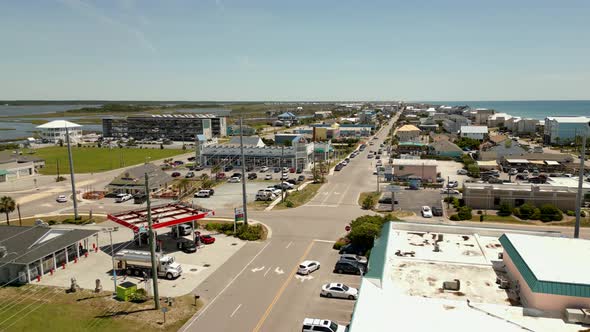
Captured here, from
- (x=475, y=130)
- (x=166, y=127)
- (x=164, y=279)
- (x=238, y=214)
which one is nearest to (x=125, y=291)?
(x=164, y=279)

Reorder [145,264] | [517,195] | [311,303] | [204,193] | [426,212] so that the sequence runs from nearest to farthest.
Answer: [311,303] → [145,264] → [426,212] → [517,195] → [204,193]

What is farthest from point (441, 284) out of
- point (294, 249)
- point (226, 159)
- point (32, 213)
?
point (226, 159)

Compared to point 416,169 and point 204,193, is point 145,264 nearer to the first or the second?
point 204,193

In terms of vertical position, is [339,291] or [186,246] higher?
[186,246]

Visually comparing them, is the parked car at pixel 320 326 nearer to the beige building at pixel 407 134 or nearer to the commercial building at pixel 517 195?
the commercial building at pixel 517 195

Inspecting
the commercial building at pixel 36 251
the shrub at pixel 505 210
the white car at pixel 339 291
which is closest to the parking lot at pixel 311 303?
the white car at pixel 339 291

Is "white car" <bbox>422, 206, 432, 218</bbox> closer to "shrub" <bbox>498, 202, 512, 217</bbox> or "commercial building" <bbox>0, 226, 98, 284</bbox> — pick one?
"shrub" <bbox>498, 202, 512, 217</bbox>
